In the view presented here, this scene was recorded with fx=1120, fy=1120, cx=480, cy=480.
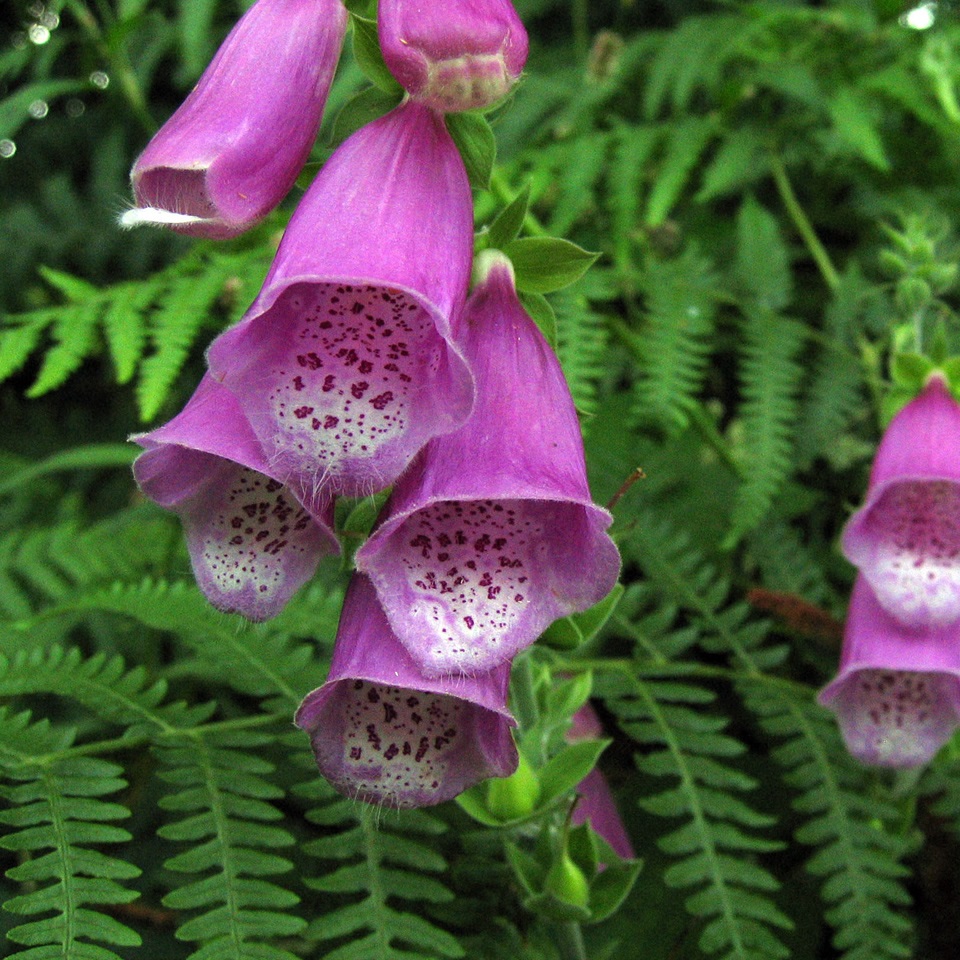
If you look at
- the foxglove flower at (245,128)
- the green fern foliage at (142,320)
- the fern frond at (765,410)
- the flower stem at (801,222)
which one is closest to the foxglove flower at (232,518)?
the foxglove flower at (245,128)

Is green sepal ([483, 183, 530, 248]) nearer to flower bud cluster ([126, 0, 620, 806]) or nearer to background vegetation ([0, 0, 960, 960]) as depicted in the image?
flower bud cluster ([126, 0, 620, 806])

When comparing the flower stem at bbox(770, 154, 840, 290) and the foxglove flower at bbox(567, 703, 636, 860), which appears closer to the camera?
the foxglove flower at bbox(567, 703, 636, 860)

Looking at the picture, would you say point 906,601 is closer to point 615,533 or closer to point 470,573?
→ point 615,533

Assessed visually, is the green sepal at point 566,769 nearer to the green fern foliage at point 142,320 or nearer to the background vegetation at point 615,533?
the background vegetation at point 615,533

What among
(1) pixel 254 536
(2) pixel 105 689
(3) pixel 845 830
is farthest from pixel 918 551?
(2) pixel 105 689

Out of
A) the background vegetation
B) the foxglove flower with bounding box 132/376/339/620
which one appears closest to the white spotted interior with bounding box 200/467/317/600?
the foxglove flower with bounding box 132/376/339/620

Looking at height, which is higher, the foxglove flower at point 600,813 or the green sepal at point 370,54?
the green sepal at point 370,54
